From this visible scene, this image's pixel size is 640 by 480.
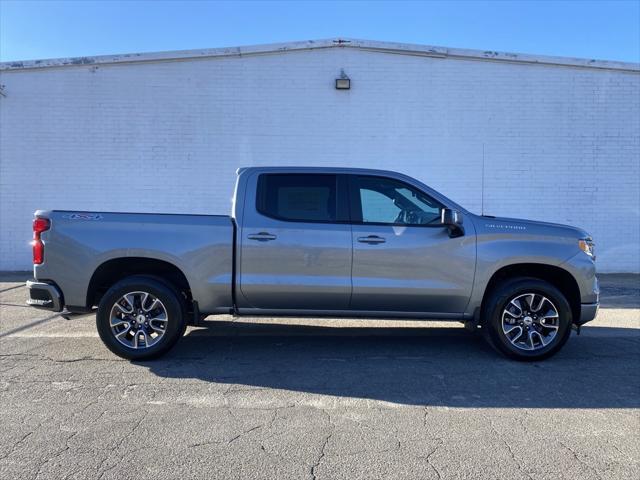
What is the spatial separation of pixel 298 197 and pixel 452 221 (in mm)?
1662

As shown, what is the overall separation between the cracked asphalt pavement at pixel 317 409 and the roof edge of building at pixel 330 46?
741cm

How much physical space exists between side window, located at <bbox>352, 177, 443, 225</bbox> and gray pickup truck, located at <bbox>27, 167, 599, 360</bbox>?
0.09ft

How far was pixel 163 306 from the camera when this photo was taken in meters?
4.97

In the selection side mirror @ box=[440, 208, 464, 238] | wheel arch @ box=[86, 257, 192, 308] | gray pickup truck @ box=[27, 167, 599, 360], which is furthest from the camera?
wheel arch @ box=[86, 257, 192, 308]

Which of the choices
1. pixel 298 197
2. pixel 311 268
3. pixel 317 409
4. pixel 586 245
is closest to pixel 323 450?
pixel 317 409

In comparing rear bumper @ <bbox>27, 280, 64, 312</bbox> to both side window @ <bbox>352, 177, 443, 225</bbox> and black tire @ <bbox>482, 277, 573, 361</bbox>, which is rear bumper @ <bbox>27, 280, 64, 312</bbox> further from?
black tire @ <bbox>482, 277, 573, 361</bbox>

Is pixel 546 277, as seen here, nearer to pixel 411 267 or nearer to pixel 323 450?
pixel 411 267

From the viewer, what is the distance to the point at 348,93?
1128 cm

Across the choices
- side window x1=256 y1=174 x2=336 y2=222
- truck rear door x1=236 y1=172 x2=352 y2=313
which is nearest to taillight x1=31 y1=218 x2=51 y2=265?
truck rear door x1=236 y1=172 x2=352 y2=313

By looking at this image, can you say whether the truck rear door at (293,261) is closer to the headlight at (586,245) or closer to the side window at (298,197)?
the side window at (298,197)

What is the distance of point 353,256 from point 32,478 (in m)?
3.26

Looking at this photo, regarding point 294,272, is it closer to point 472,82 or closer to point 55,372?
point 55,372

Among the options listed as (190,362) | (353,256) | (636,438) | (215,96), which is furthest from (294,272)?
(215,96)

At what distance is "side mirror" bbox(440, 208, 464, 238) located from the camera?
16.0ft
